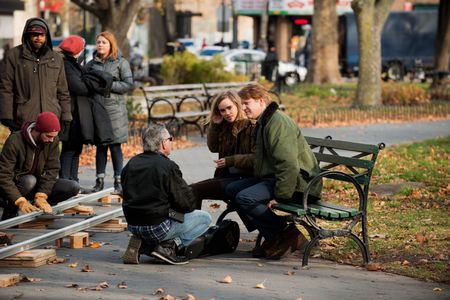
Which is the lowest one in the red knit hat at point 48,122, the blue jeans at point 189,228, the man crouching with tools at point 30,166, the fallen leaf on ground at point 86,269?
the fallen leaf on ground at point 86,269

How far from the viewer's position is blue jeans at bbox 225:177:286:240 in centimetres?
1022

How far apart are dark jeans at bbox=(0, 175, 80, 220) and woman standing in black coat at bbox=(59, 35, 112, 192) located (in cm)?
208

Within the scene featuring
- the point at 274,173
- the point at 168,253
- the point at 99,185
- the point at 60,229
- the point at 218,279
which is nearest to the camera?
the point at 218,279

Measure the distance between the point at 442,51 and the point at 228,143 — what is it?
26348 millimetres

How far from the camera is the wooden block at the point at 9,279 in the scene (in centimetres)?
891

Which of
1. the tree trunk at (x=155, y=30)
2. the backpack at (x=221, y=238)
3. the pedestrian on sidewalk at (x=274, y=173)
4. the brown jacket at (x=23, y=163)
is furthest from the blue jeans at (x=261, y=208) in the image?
the tree trunk at (x=155, y=30)

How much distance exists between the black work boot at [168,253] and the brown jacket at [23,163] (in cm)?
157

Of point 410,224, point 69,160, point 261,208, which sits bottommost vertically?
point 410,224

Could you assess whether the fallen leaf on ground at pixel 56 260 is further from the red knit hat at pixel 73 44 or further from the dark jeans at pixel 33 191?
the red knit hat at pixel 73 44

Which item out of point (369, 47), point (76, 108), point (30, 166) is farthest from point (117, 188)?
point (369, 47)

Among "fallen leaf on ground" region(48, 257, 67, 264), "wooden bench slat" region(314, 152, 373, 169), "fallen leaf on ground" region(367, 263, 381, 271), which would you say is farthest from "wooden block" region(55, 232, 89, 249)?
"fallen leaf on ground" region(367, 263, 381, 271)

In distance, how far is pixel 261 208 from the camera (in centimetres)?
1020

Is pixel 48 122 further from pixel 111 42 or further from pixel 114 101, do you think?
pixel 114 101

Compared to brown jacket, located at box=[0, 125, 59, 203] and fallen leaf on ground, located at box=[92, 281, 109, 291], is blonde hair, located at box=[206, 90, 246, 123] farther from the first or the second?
Result: fallen leaf on ground, located at box=[92, 281, 109, 291]
